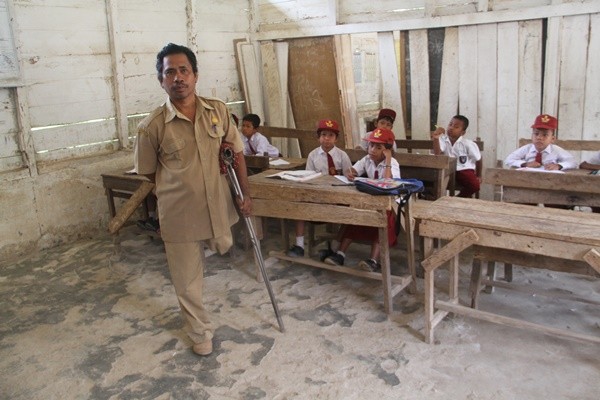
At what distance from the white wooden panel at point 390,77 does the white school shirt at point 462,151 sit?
1.07 m

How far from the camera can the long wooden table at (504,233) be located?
2.74 metres

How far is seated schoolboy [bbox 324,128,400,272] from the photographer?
14.1 feet

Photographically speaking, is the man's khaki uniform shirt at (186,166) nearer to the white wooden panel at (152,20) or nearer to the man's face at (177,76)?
the man's face at (177,76)

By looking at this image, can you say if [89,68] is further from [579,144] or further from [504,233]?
[579,144]

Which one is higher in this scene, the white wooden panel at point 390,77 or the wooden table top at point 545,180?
the white wooden panel at point 390,77

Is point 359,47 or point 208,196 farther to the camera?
point 359,47

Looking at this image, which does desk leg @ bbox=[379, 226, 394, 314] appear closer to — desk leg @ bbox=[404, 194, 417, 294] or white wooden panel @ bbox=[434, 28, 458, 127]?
desk leg @ bbox=[404, 194, 417, 294]

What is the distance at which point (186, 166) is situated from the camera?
316 centimetres

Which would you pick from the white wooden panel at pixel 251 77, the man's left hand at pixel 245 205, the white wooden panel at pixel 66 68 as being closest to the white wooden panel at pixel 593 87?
the man's left hand at pixel 245 205

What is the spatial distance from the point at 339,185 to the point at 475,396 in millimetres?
1781

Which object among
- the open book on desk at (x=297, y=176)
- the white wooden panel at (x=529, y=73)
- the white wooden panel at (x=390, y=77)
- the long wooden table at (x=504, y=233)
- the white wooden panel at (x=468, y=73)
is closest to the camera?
the long wooden table at (x=504, y=233)

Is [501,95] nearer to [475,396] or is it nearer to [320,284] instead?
[320,284]

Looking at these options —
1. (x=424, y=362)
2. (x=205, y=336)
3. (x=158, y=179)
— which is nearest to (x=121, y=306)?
(x=205, y=336)

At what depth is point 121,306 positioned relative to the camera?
4.18m
